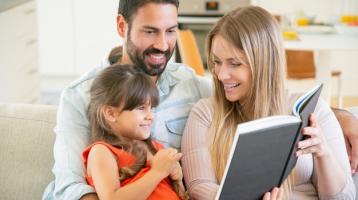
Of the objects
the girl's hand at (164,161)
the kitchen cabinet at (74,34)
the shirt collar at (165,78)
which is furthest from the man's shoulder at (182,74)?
the kitchen cabinet at (74,34)

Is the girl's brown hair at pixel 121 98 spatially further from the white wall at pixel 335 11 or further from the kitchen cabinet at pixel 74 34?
the white wall at pixel 335 11

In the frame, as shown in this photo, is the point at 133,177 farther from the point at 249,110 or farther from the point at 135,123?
the point at 249,110

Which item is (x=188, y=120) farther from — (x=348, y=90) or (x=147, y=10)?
Answer: (x=348, y=90)

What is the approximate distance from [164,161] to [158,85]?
39cm

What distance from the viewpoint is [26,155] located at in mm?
1816

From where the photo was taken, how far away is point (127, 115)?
1.53 metres

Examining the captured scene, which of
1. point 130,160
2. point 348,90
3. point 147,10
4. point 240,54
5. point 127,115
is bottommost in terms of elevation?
point 348,90

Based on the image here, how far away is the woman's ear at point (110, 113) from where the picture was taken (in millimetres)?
1553

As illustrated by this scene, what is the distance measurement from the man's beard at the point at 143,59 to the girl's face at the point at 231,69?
177mm

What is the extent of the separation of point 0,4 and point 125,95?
208cm

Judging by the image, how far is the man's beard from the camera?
5.63 feet

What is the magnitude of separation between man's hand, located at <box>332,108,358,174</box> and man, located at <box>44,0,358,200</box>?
0.49m

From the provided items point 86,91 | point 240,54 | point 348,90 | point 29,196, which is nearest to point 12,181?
point 29,196

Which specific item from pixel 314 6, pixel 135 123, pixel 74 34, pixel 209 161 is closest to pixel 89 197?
pixel 135 123
